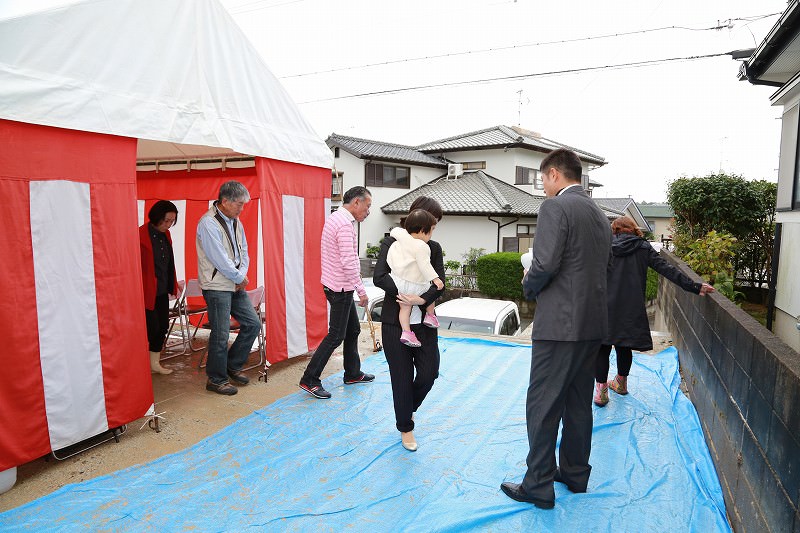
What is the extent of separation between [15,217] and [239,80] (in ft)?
7.45

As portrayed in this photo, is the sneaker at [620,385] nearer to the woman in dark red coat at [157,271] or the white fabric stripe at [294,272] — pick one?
the white fabric stripe at [294,272]

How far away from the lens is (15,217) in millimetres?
2793

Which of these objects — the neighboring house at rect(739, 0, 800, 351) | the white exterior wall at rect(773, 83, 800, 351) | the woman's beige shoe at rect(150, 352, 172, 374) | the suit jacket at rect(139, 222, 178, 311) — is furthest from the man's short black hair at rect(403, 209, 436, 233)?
the white exterior wall at rect(773, 83, 800, 351)

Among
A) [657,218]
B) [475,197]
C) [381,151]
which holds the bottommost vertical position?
[657,218]

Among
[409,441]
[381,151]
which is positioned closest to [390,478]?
[409,441]

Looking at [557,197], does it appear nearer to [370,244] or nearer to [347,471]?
[347,471]

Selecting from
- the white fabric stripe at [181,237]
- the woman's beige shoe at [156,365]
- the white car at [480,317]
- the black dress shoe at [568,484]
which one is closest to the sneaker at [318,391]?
the woman's beige shoe at [156,365]

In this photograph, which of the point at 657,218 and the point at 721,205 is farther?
the point at 657,218

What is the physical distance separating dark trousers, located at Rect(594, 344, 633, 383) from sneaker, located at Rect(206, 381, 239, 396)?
315cm

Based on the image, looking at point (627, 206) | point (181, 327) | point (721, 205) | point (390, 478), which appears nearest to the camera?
point (390, 478)

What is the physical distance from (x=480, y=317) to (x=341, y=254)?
351cm

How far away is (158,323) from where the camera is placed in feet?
15.7

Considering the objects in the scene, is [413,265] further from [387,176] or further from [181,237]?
[387,176]

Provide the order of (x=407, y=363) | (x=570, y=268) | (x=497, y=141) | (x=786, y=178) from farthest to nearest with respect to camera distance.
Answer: (x=497, y=141) < (x=786, y=178) < (x=407, y=363) < (x=570, y=268)
